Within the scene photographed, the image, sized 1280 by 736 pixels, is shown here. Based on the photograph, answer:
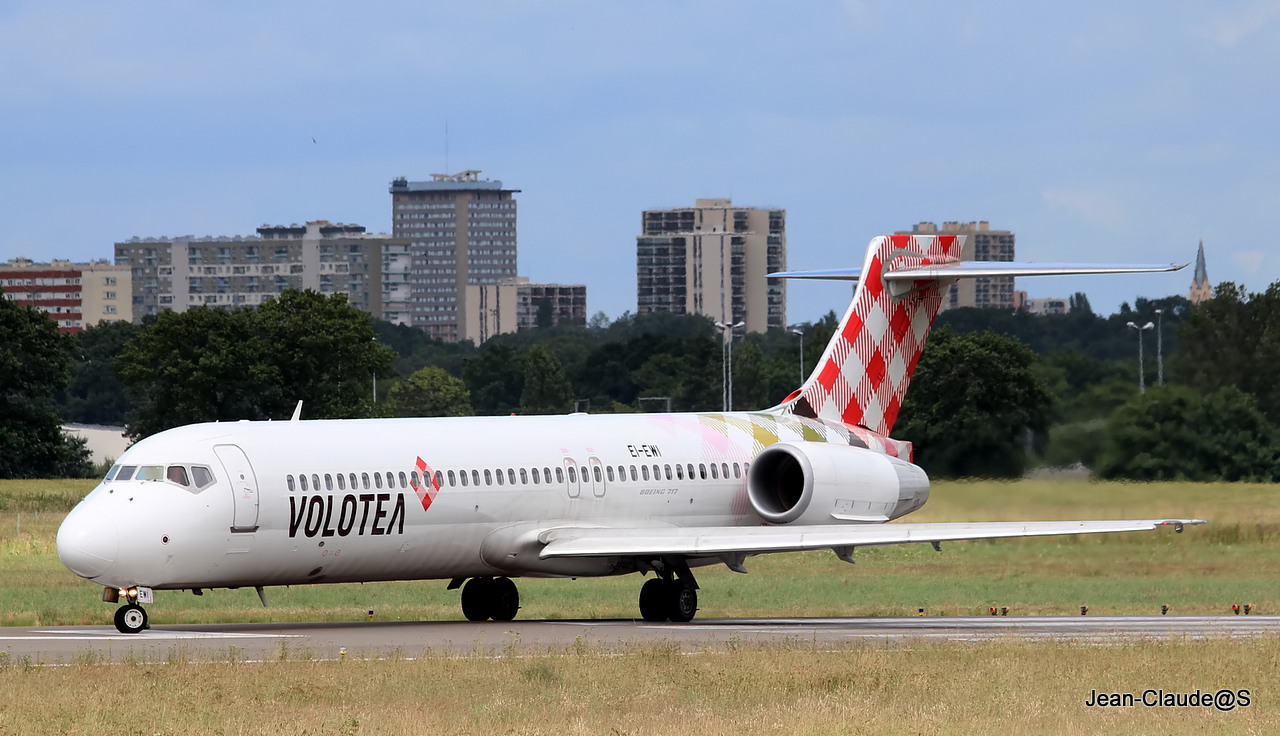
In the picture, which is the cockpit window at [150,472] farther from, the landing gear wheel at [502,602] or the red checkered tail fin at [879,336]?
the red checkered tail fin at [879,336]

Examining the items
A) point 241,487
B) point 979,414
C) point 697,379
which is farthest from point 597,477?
point 697,379

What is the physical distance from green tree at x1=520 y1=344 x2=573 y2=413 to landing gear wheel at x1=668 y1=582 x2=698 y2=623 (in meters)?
99.3

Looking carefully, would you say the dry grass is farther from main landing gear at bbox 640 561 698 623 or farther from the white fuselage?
main landing gear at bbox 640 561 698 623

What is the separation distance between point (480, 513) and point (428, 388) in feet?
434

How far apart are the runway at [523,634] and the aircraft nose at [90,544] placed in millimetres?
1016

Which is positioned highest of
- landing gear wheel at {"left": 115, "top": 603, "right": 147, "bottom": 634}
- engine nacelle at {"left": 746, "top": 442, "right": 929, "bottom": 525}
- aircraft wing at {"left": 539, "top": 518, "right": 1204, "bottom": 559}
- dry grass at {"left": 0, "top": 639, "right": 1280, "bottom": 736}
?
engine nacelle at {"left": 746, "top": 442, "right": 929, "bottom": 525}

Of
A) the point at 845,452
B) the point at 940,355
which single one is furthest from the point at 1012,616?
the point at 940,355

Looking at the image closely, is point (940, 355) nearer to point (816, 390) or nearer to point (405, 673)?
point (816, 390)

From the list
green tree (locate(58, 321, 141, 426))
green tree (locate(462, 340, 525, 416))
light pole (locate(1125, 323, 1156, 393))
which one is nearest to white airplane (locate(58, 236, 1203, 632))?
light pole (locate(1125, 323, 1156, 393))

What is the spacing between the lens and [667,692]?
20953mm

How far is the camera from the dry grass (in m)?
18.5

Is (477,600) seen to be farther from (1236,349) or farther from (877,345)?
(1236,349)

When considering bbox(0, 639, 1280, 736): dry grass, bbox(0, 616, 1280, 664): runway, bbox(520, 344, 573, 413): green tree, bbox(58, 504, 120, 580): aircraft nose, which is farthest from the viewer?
bbox(520, 344, 573, 413): green tree

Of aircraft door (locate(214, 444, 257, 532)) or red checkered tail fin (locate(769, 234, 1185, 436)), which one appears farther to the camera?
red checkered tail fin (locate(769, 234, 1185, 436))
